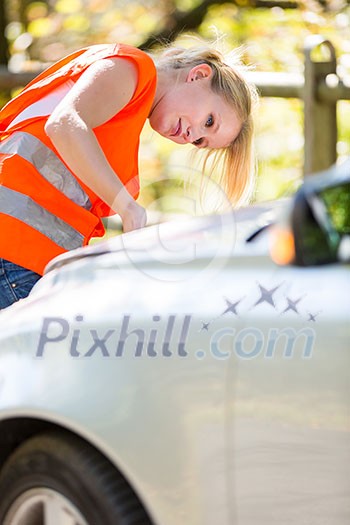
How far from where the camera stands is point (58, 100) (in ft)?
11.9

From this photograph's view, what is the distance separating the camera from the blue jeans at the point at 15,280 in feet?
12.0

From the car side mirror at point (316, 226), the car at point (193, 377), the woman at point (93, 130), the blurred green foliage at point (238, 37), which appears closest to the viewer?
the car side mirror at point (316, 226)

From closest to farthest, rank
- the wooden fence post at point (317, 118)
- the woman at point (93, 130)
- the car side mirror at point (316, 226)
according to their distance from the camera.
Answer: the car side mirror at point (316, 226)
the woman at point (93, 130)
the wooden fence post at point (317, 118)

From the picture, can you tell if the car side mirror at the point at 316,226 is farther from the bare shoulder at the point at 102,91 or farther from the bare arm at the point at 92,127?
the bare shoulder at the point at 102,91

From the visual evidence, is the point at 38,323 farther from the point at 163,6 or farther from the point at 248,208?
the point at 163,6

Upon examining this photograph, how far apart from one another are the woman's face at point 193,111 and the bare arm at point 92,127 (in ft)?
0.77

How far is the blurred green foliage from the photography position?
9094 mm

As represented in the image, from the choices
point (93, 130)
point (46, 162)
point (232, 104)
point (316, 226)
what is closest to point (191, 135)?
point (232, 104)

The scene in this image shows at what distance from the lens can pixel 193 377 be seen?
8.38 ft

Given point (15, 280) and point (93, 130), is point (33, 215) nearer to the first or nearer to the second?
point (15, 280)

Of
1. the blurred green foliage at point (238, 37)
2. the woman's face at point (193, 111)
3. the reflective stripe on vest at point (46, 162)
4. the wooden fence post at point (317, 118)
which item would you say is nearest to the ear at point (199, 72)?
the woman's face at point (193, 111)

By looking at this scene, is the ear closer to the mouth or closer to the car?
the mouth

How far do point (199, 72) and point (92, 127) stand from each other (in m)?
0.46

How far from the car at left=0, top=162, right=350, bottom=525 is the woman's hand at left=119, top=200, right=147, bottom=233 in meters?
0.32
